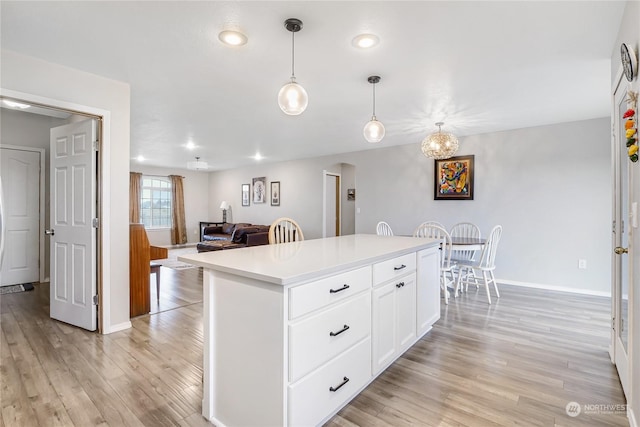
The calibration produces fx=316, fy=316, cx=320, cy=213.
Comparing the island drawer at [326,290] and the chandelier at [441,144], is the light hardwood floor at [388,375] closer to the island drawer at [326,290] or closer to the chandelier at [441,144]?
the island drawer at [326,290]

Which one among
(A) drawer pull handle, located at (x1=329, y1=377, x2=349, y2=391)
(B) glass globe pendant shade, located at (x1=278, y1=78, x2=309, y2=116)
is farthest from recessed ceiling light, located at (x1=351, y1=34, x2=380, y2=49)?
(A) drawer pull handle, located at (x1=329, y1=377, x2=349, y2=391)

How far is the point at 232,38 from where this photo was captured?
2.17 meters

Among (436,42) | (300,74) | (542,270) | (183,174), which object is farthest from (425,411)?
(183,174)

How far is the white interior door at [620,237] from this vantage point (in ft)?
6.51

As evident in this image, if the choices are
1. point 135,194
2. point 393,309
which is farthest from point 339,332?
point 135,194

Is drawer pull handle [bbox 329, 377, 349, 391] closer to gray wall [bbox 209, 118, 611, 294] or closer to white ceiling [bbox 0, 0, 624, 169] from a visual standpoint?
white ceiling [bbox 0, 0, 624, 169]

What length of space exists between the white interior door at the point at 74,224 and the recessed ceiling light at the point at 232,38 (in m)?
1.53

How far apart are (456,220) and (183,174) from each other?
7.84m

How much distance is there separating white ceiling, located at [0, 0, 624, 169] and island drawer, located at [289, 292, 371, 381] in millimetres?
1730

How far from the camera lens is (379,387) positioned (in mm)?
1976

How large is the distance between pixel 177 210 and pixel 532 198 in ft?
28.1

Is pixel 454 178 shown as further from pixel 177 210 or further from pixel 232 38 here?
pixel 177 210

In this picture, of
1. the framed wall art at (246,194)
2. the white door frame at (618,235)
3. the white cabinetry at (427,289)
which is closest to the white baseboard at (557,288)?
the white door frame at (618,235)

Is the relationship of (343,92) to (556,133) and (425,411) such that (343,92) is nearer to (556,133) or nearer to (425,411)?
(425,411)
